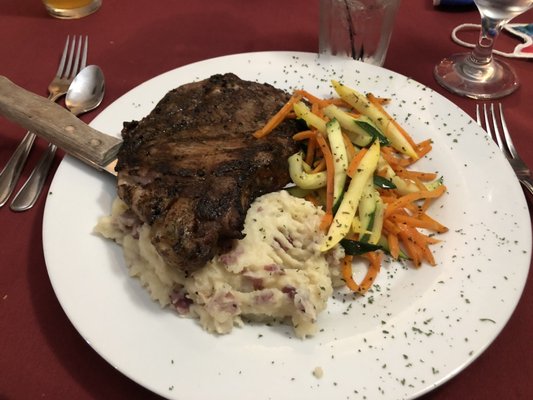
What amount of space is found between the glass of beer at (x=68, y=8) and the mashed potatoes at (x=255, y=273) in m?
2.87

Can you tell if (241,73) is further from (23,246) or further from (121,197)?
(23,246)

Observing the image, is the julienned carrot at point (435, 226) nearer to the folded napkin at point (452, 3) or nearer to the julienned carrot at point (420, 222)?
the julienned carrot at point (420, 222)

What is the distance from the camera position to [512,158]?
316 cm

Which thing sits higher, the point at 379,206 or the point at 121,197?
the point at 121,197

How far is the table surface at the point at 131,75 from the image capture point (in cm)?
224

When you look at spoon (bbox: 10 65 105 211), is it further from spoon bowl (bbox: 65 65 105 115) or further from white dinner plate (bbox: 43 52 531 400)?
white dinner plate (bbox: 43 52 531 400)

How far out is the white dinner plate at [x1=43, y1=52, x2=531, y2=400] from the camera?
77.7 inches

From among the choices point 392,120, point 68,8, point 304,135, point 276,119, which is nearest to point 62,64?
point 68,8

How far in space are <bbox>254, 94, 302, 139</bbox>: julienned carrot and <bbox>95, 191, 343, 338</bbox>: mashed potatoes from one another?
1.52ft

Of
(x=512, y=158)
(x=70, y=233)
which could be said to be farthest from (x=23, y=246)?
(x=512, y=158)

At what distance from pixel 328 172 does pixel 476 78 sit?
6.54ft

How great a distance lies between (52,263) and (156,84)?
1.60 meters

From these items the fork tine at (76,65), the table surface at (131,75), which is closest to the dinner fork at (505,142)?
the table surface at (131,75)

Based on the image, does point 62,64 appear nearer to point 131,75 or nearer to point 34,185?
point 131,75
